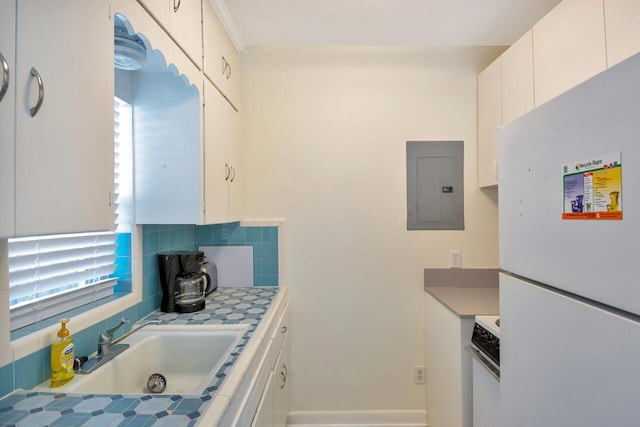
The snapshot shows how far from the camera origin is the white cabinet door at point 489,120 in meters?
1.81

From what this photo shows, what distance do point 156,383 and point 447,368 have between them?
4.59 feet

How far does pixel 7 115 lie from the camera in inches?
22.4

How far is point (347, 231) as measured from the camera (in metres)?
2.08

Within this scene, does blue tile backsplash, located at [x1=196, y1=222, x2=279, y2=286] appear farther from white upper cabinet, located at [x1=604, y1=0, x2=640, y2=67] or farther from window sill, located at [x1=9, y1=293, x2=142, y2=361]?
white upper cabinet, located at [x1=604, y1=0, x2=640, y2=67]

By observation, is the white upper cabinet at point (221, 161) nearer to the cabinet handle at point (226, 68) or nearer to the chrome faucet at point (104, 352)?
the cabinet handle at point (226, 68)

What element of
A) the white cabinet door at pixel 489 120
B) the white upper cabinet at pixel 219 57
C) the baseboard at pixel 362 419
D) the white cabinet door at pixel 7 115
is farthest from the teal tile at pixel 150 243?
the white cabinet door at pixel 489 120

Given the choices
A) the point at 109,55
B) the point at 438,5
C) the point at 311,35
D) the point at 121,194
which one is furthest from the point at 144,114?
the point at 438,5

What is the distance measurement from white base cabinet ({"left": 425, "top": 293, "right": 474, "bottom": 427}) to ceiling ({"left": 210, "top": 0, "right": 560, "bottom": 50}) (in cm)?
163

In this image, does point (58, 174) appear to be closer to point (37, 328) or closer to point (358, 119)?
point (37, 328)

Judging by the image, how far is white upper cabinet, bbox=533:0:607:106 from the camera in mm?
1134

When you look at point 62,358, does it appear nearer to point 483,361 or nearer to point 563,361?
point 563,361

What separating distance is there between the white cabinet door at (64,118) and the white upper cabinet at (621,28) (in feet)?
5.31

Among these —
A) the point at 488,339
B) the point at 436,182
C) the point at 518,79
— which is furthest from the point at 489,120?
the point at 488,339

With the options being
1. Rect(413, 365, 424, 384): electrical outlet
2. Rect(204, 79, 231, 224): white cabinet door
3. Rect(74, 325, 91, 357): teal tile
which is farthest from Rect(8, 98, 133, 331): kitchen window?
Rect(413, 365, 424, 384): electrical outlet
